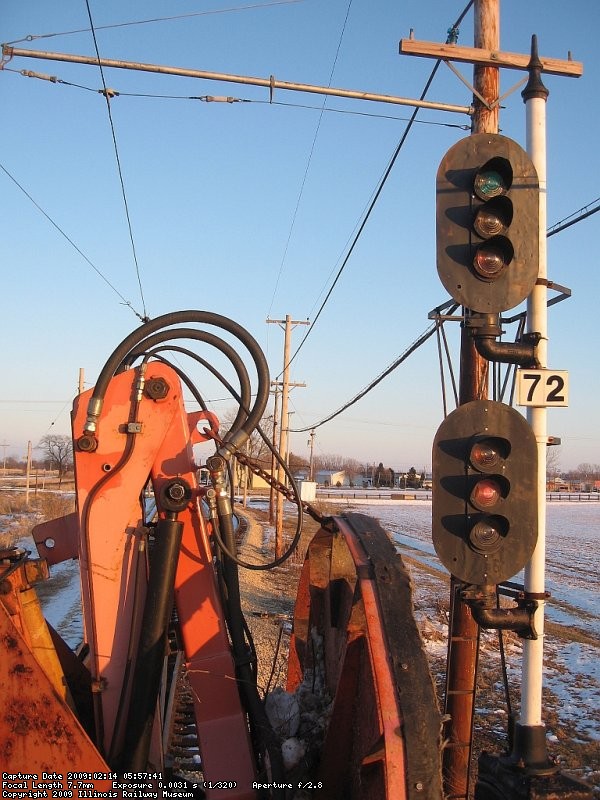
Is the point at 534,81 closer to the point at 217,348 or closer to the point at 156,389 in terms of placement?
the point at 217,348

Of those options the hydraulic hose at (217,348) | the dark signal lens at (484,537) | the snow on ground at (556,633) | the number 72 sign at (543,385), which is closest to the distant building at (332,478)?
the snow on ground at (556,633)

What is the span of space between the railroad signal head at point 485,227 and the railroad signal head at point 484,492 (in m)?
0.70

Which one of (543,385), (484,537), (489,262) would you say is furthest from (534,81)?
(484,537)

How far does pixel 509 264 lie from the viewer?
3.79 m

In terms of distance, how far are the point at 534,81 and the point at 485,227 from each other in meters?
1.95

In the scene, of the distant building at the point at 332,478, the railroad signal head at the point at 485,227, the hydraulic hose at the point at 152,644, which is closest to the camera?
the hydraulic hose at the point at 152,644

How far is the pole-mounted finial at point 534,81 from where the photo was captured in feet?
16.3

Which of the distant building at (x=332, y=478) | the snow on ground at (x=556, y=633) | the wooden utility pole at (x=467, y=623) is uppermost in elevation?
the wooden utility pole at (x=467, y=623)

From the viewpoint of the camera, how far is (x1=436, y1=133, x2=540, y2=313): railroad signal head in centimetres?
375

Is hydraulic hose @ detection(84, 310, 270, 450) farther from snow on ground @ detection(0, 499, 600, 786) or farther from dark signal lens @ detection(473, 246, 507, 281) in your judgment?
snow on ground @ detection(0, 499, 600, 786)

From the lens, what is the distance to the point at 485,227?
12.3ft

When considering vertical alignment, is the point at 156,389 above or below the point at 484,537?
above

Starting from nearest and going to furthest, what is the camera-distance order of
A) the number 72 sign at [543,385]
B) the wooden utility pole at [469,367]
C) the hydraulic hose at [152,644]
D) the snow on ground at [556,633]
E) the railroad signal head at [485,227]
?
the hydraulic hose at [152,644], the railroad signal head at [485,227], the number 72 sign at [543,385], the wooden utility pole at [469,367], the snow on ground at [556,633]

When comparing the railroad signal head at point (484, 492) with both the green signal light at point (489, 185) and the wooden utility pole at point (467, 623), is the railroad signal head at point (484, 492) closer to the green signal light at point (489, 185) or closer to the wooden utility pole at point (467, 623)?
the wooden utility pole at point (467, 623)
